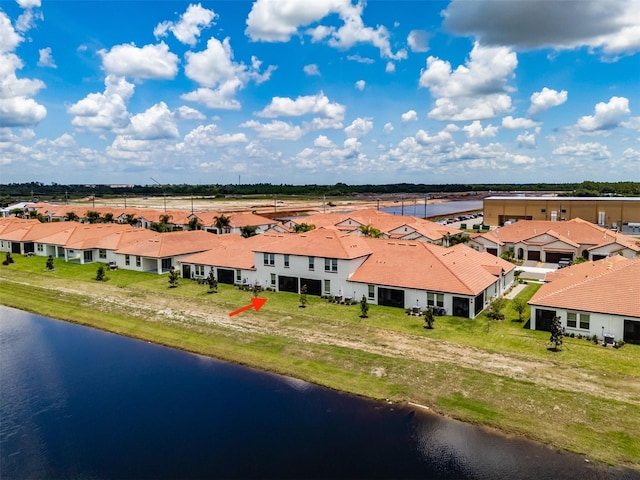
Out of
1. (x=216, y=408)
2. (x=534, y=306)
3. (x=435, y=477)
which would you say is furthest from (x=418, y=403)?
(x=534, y=306)

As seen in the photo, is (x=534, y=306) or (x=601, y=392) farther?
(x=534, y=306)

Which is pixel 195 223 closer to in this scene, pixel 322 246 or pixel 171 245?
pixel 171 245

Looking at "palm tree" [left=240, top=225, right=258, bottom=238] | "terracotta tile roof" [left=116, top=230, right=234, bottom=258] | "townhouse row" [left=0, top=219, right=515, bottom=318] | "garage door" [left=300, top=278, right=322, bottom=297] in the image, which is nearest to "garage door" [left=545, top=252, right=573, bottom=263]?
"townhouse row" [left=0, top=219, right=515, bottom=318]

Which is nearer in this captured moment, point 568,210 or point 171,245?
point 171,245

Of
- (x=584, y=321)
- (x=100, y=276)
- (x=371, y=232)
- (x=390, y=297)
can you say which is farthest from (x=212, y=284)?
(x=584, y=321)


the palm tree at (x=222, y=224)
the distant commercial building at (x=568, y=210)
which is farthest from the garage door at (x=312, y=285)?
the distant commercial building at (x=568, y=210)

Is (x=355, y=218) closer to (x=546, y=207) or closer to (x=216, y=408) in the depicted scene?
(x=546, y=207)

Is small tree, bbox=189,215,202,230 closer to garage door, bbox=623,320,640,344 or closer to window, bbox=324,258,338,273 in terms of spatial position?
window, bbox=324,258,338,273
